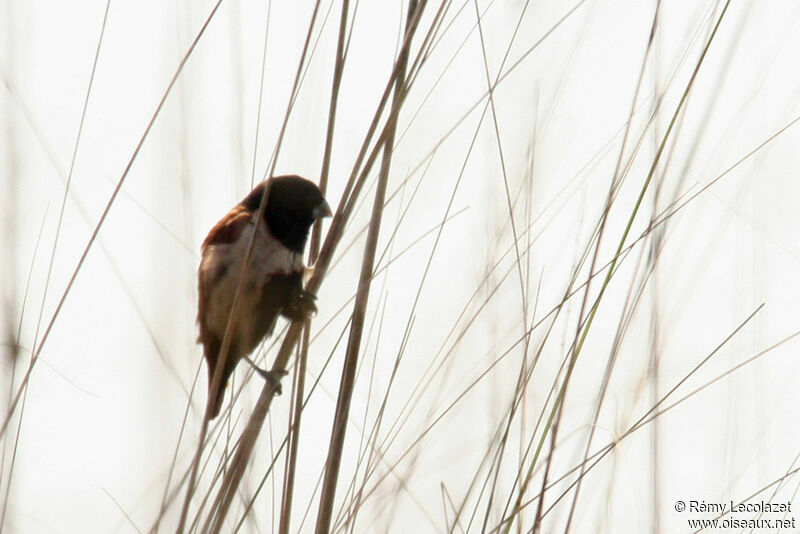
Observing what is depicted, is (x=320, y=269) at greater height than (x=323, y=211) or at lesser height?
lesser

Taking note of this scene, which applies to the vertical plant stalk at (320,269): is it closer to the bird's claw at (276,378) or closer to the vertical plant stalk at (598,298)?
the bird's claw at (276,378)

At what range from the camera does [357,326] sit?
55.6 inches

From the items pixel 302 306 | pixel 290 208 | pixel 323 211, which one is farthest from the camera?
pixel 290 208

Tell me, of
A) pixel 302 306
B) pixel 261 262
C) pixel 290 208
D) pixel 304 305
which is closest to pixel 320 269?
pixel 304 305

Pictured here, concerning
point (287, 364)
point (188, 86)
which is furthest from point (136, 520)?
point (188, 86)

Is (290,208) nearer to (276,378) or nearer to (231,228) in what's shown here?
(231,228)

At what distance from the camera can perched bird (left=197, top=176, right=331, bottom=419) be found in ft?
8.05

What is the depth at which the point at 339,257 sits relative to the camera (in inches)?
62.9

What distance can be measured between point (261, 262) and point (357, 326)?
Answer: 3.58ft

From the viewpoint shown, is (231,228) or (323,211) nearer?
(323,211)

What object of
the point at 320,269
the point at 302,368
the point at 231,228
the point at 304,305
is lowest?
the point at 302,368

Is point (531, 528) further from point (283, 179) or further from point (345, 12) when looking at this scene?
point (283, 179)

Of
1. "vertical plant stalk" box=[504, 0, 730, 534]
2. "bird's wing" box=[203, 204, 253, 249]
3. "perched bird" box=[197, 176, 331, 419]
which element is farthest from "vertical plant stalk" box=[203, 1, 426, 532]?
"bird's wing" box=[203, 204, 253, 249]

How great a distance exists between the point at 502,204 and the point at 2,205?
2.83 ft
